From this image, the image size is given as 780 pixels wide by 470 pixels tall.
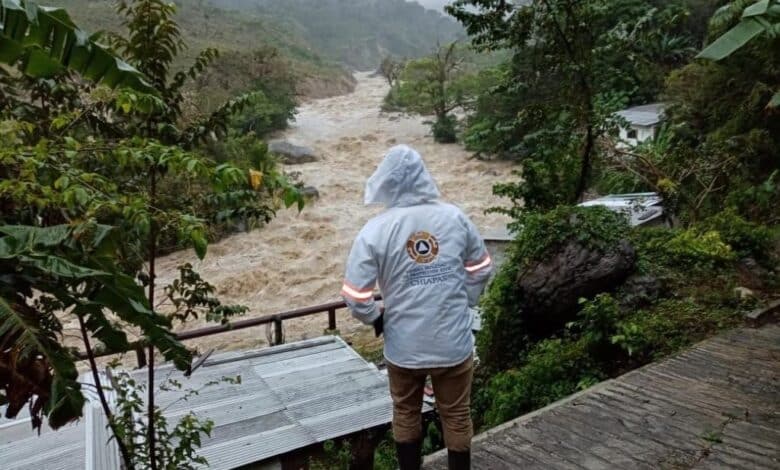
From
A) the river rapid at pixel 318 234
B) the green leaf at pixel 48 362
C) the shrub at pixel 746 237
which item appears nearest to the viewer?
the green leaf at pixel 48 362

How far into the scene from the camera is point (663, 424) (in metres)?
3.63

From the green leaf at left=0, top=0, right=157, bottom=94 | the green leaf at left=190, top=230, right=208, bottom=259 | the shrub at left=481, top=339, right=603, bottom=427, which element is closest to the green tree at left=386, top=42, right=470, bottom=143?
the shrub at left=481, top=339, right=603, bottom=427

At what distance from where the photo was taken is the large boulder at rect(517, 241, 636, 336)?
582cm

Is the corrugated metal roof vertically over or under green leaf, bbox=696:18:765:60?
under

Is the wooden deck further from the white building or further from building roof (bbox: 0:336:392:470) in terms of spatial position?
the white building

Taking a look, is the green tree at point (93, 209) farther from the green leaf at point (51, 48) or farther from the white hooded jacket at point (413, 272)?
the white hooded jacket at point (413, 272)

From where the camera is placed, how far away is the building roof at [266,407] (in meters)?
4.38

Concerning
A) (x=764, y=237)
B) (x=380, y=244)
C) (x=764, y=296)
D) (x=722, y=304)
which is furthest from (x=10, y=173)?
(x=764, y=237)

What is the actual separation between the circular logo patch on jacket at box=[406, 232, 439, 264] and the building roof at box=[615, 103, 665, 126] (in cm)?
1656

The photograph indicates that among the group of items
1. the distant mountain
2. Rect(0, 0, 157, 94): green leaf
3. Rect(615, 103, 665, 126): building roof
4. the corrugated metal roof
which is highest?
the distant mountain

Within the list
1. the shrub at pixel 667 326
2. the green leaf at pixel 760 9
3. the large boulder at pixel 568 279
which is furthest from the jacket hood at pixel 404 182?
the large boulder at pixel 568 279

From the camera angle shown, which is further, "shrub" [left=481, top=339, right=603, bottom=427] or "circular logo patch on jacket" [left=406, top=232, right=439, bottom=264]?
"shrub" [left=481, top=339, right=603, bottom=427]

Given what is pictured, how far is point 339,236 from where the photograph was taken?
18.3 metres

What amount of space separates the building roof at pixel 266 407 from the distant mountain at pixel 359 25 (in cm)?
7815
